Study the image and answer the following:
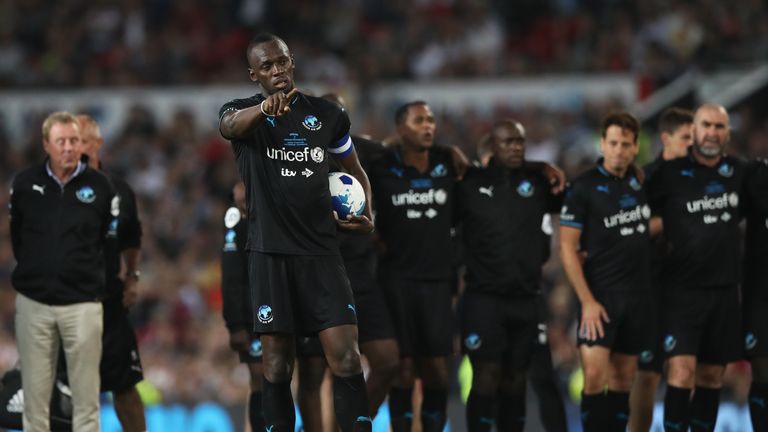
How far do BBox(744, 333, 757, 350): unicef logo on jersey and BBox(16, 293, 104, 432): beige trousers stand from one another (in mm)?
4802

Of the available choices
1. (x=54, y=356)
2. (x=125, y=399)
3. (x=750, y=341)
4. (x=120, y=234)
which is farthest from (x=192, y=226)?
(x=750, y=341)

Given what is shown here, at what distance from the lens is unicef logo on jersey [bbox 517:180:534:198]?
10.5m

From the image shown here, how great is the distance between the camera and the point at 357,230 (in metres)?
8.34

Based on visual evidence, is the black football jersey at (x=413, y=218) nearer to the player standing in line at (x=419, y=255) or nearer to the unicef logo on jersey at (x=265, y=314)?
the player standing in line at (x=419, y=255)

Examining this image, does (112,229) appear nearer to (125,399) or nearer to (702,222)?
(125,399)

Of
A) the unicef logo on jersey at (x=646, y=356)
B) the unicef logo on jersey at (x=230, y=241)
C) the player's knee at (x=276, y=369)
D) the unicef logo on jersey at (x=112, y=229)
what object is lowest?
the unicef logo on jersey at (x=646, y=356)

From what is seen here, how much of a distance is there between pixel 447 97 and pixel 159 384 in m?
5.92

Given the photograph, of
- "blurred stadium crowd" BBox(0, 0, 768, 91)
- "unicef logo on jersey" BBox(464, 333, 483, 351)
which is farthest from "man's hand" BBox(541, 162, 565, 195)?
"blurred stadium crowd" BBox(0, 0, 768, 91)

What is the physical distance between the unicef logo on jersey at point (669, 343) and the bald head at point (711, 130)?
4.55 ft

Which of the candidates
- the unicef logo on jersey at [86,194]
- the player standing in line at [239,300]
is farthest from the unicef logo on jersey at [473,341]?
the unicef logo on jersey at [86,194]

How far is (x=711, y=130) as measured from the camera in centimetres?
1026

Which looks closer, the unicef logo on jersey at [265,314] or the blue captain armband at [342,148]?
the unicef logo on jersey at [265,314]

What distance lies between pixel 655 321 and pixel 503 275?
46.4 inches

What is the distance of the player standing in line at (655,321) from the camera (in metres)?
10.3
